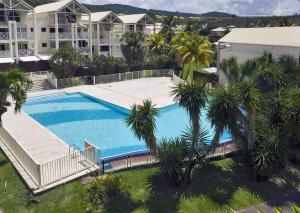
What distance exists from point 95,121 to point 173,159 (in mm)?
14294

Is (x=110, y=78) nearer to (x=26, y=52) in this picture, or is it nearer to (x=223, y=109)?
(x=26, y=52)

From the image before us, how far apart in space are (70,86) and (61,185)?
990 inches

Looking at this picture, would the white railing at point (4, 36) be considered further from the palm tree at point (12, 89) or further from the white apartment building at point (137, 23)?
the palm tree at point (12, 89)

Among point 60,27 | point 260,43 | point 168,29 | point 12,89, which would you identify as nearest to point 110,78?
point 60,27

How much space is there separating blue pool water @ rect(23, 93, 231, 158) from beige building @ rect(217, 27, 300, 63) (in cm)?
1042

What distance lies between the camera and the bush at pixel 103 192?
1425 centimetres

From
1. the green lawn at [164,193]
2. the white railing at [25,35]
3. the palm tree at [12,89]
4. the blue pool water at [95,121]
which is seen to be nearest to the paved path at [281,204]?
the green lawn at [164,193]

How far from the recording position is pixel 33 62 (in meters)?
44.2

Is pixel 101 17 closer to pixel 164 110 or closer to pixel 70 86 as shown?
pixel 70 86

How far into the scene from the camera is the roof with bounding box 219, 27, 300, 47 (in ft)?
107

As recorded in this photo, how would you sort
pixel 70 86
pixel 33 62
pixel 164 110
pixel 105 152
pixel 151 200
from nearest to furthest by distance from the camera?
1. pixel 151 200
2. pixel 105 152
3. pixel 164 110
4. pixel 70 86
5. pixel 33 62

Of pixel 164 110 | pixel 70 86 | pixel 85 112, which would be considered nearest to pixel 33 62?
pixel 70 86

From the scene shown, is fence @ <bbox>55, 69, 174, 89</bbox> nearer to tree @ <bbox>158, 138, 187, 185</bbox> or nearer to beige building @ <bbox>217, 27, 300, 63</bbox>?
beige building @ <bbox>217, 27, 300, 63</bbox>

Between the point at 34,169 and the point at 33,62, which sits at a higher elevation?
the point at 33,62
